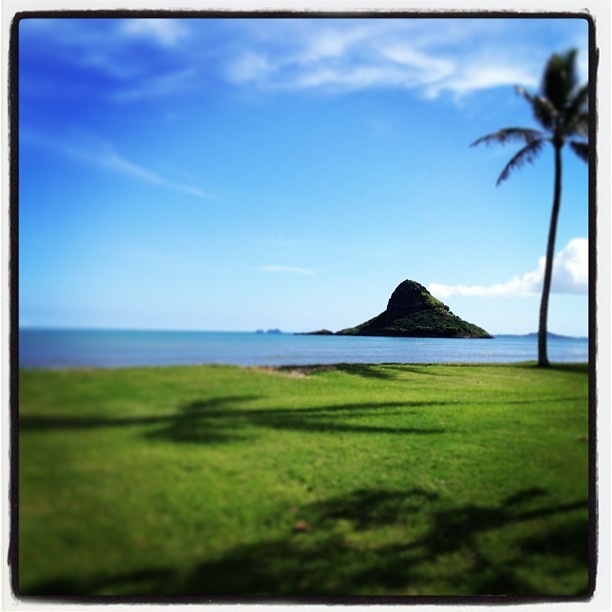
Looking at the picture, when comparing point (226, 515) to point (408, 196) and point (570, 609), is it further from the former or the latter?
point (408, 196)

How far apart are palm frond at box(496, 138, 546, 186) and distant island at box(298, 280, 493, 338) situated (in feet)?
3.57

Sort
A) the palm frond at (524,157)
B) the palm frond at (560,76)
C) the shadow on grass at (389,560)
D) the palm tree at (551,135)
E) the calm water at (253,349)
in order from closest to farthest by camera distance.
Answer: the shadow on grass at (389,560), the calm water at (253,349), the palm frond at (560,76), the palm tree at (551,135), the palm frond at (524,157)

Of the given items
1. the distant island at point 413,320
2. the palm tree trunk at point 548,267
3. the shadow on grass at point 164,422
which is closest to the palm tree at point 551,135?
the palm tree trunk at point 548,267

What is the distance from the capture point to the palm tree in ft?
11.2

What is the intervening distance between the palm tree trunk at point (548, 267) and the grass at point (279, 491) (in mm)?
221

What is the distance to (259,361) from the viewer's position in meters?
3.42

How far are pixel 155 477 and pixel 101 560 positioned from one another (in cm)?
56

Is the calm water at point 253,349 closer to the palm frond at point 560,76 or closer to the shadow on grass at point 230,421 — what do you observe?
the shadow on grass at point 230,421

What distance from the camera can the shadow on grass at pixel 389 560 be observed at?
2.91 meters

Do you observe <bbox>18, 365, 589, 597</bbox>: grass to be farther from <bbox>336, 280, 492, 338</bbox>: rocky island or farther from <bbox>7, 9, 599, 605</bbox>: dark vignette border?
<bbox>336, 280, 492, 338</bbox>: rocky island

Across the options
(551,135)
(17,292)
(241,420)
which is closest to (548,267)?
(551,135)

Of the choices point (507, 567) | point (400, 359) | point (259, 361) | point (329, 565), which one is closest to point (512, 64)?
point (400, 359)

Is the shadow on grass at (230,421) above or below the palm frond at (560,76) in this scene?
below

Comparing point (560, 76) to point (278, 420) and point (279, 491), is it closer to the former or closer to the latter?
point (278, 420)
